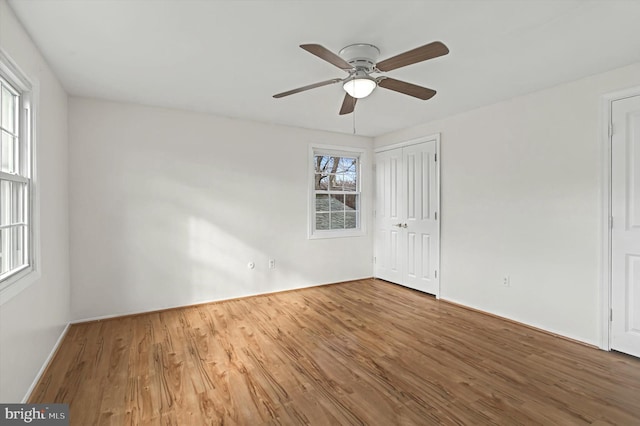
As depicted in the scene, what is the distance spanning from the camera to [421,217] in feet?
14.8

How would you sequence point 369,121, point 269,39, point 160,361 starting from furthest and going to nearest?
1. point 369,121
2. point 160,361
3. point 269,39

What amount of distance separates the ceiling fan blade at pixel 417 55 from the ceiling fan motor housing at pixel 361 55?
0.67 feet

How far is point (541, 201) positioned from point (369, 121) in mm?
2299

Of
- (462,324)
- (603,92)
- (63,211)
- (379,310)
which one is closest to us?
(603,92)

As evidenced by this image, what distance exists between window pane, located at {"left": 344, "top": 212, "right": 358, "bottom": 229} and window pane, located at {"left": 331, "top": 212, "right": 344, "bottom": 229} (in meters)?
0.08

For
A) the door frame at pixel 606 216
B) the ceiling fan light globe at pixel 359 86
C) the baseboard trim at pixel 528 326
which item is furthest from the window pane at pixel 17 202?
the door frame at pixel 606 216

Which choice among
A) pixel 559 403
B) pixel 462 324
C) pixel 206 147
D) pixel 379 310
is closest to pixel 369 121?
pixel 206 147

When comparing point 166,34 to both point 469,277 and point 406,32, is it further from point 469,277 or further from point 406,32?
point 469,277

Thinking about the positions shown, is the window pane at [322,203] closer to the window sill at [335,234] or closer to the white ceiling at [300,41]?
the window sill at [335,234]

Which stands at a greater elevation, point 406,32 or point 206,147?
point 406,32

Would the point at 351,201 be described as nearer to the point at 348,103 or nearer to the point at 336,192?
the point at 336,192

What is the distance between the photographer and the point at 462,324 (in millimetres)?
3350

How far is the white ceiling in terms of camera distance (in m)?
1.87

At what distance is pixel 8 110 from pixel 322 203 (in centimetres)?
367
